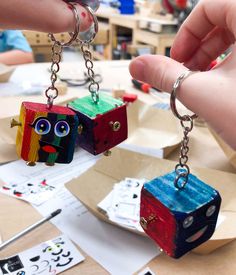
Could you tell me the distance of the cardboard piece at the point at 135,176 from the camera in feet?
2.08

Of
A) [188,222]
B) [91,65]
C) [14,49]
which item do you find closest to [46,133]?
[91,65]

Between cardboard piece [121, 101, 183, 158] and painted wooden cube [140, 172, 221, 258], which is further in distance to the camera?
cardboard piece [121, 101, 183, 158]

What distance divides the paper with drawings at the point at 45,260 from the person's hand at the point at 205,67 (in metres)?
0.32

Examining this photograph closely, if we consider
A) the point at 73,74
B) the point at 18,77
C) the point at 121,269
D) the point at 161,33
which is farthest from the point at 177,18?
the point at 121,269

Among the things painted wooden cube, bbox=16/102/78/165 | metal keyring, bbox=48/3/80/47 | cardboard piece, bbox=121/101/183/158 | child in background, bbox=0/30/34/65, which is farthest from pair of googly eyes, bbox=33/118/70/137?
child in background, bbox=0/30/34/65

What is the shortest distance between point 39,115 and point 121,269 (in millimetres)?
290

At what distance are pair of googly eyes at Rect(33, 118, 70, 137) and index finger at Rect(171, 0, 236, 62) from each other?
0.81ft

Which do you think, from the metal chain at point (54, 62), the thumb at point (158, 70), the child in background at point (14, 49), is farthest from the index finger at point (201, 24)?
the child in background at point (14, 49)

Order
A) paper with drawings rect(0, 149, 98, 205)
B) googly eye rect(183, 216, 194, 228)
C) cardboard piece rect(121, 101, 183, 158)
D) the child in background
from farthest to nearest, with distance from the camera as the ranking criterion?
the child in background
cardboard piece rect(121, 101, 183, 158)
paper with drawings rect(0, 149, 98, 205)
googly eye rect(183, 216, 194, 228)

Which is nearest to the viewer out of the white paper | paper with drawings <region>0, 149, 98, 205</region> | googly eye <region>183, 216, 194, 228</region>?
googly eye <region>183, 216, 194, 228</region>

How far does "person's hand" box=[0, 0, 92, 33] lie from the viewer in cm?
48

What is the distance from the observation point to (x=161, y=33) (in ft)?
7.79

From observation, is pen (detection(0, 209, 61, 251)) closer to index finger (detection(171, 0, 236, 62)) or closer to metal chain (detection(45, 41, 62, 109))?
metal chain (detection(45, 41, 62, 109))

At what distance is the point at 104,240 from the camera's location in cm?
66
